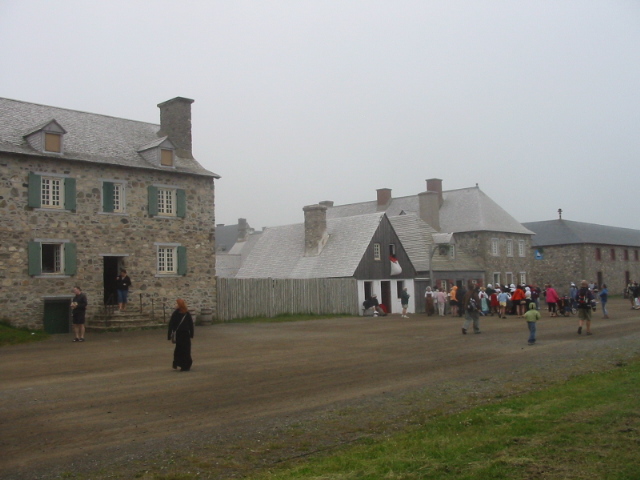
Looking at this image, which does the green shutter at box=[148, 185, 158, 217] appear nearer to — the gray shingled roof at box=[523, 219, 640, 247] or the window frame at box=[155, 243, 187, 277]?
the window frame at box=[155, 243, 187, 277]

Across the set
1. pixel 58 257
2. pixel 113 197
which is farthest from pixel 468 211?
pixel 58 257

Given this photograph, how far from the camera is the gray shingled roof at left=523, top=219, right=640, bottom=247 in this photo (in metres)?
59.0

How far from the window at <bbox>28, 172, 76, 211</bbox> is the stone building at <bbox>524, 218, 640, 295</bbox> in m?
45.2

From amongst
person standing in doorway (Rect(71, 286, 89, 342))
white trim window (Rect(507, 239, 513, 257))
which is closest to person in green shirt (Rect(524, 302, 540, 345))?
person standing in doorway (Rect(71, 286, 89, 342))

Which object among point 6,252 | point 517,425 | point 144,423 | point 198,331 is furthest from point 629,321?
point 6,252

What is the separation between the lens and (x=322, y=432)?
306 inches

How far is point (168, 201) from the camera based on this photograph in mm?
27922

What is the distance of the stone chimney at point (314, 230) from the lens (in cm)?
3819

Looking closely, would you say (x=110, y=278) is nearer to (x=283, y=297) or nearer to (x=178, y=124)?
(x=178, y=124)

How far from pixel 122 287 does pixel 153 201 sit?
3896 mm

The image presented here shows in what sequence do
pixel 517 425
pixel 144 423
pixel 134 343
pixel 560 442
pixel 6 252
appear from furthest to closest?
pixel 6 252
pixel 134 343
pixel 144 423
pixel 517 425
pixel 560 442

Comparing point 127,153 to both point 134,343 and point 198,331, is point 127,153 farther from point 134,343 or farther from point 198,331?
point 134,343

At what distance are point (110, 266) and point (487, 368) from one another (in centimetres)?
1809

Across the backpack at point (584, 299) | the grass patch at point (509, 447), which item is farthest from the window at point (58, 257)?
the grass patch at point (509, 447)
